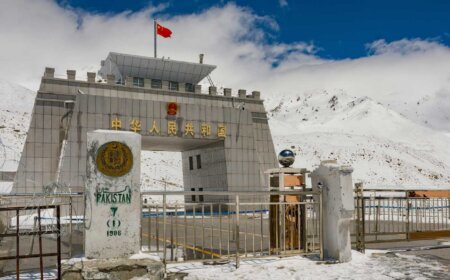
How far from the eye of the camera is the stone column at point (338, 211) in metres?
10.6

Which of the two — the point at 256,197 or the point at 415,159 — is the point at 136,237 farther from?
the point at 415,159

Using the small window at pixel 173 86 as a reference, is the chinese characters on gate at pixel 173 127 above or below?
below

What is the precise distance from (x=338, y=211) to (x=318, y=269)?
167 centimetres

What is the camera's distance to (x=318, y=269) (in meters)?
9.64

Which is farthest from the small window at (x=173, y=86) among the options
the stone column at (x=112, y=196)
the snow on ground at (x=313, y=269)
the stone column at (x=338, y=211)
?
the stone column at (x=112, y=196)

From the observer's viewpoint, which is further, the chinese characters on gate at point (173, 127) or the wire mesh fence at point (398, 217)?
the chinese characters on gate at point (173, 127)

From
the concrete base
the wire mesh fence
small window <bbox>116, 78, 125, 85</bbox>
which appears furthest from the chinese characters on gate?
the concrete base

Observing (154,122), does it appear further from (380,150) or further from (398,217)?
(380,150)

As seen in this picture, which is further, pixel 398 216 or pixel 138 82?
pixel 138 82

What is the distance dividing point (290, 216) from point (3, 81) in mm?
140296

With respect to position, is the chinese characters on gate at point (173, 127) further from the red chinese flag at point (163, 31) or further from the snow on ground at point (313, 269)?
the snow on ground at point (313, 269)

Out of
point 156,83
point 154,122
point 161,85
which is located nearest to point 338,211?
point 154,122

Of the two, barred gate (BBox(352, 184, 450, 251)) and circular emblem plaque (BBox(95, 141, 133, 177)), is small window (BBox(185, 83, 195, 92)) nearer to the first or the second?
barred gate (BBox(352, 184, 450, 251))

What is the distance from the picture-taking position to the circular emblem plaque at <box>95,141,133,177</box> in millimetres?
8617
